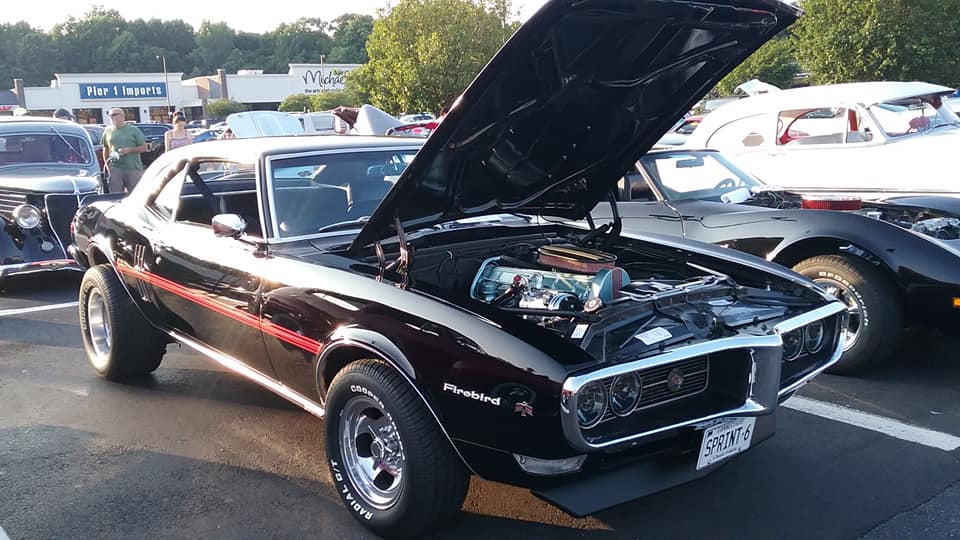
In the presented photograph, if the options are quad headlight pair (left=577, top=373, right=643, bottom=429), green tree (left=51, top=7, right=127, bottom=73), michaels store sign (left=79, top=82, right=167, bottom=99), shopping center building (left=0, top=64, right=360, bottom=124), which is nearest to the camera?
quad headlight pair (left=577, top=373, right=643, bottom=429)

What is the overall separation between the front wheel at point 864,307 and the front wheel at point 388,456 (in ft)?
10.1

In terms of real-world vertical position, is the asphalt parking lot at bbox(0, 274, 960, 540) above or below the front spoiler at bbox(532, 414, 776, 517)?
below

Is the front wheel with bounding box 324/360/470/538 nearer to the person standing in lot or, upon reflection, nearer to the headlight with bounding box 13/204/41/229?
the headlight with bounding box 13/204/41/229

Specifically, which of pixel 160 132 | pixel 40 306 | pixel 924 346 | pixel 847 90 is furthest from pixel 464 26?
pixel 924 346

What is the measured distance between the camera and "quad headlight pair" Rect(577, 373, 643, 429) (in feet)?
9.25

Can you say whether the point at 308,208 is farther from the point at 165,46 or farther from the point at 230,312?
the point at 165,46

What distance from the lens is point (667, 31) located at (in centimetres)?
340

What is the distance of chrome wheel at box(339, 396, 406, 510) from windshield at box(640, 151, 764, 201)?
153 inches

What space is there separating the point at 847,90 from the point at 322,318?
7.72 metres

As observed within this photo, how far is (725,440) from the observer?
10.1 ft

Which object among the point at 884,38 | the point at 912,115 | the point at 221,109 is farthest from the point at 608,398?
the point at 221,109

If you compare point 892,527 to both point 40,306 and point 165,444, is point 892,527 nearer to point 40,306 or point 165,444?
point 165,444

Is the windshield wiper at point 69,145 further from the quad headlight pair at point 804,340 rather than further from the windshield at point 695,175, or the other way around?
the quad headlight pair at point 804,340

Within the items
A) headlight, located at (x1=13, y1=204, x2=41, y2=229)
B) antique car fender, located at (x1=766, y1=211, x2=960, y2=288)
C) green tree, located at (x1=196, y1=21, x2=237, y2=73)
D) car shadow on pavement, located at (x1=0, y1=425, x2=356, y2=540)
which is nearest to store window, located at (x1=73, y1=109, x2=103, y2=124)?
headlight, located at (x1=13, y1=204, x2=41, y2=229)
